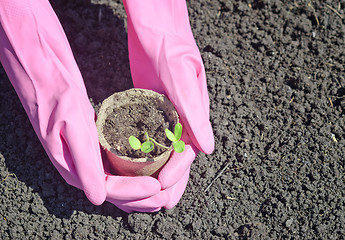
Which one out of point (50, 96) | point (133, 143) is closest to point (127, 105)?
point (133, 143)

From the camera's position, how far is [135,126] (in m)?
1.43

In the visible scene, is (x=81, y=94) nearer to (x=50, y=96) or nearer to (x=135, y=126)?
(x=50, y=96)

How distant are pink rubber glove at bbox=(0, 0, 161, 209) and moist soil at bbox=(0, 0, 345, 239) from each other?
289 millimetres

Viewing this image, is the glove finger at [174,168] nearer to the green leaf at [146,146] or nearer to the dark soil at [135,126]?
the dark soil at [135,126]

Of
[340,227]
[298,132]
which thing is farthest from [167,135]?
[340,227]

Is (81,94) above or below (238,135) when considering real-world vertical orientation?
above

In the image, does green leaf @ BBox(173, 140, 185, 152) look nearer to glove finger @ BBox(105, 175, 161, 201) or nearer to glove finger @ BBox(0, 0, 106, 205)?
glove finger @ BBox(105, 175, 161, 201)

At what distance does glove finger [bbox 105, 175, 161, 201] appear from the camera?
1.45m

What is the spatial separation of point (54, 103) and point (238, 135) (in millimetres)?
917

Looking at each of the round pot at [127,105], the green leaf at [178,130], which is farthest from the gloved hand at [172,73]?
the green leaf at [178,130]

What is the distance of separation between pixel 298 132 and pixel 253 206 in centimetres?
45

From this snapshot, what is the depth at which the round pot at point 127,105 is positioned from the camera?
4.38 ft

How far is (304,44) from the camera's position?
2.03 m

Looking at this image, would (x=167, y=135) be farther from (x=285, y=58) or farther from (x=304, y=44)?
(x=304, y=44)
